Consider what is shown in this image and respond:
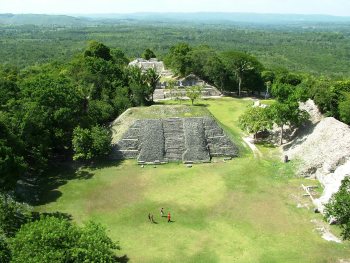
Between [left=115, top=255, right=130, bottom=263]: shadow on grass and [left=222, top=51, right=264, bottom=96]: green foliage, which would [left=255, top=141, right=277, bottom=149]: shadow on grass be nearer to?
[left=222, top=51, right=264, bottom=96]: green foliage

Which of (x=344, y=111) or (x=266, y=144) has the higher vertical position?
(x=344, y=111)

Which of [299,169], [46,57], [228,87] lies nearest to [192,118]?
[299,169]

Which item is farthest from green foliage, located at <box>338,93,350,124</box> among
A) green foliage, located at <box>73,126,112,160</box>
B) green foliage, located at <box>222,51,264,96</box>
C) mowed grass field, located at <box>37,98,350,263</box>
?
green foliage, located at <box>73,126,112,160</box>

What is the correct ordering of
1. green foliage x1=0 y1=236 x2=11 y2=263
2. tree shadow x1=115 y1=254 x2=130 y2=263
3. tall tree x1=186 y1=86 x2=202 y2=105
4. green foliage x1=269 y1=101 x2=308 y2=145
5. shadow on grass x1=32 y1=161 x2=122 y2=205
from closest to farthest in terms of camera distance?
1. green foliage x1=0 y1=236 x2=11 y2=263
2. tree shadow x1=115 y1=254 x2=130 y2=263
3. shadow on grass x1=32 y1=161 x2=122 y2=205
4. green foliage x1=269 y1=101 x2=308 y2=145
5. tall tree x1=186 y1=86 x2=202 y2=105

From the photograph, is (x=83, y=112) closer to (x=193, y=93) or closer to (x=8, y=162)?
(x=8, y=162)

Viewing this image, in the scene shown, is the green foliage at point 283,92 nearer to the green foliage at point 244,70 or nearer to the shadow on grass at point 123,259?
the green foliage at point 244,70

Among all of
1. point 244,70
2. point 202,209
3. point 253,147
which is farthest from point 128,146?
point 244,70
